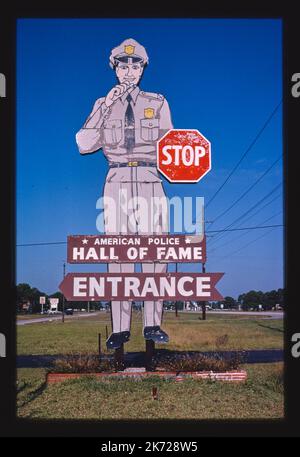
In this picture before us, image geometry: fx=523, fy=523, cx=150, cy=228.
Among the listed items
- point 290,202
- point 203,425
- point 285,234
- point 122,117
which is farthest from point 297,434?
point 122,117

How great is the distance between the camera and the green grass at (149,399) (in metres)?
8.71

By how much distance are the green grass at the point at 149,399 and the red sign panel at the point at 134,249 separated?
2.30 meters

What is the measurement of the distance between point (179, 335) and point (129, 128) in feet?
17.0

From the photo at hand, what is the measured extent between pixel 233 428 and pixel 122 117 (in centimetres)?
575

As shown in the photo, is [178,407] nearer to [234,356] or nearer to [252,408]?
[252,408]

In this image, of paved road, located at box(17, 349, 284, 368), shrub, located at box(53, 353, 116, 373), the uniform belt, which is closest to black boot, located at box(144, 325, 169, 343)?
paved road, located at box(17, 349, 284, 368)

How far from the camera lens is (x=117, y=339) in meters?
10.1

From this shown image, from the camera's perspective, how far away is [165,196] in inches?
384

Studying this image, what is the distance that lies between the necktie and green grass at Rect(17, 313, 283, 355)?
323 centimetres

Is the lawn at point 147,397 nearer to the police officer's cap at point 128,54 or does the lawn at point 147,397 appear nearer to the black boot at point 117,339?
the black boot at point 117,339
